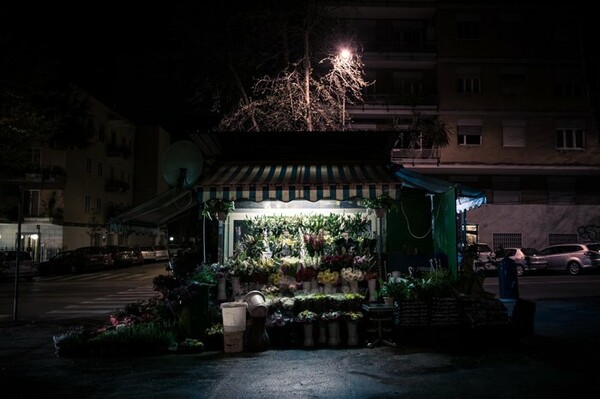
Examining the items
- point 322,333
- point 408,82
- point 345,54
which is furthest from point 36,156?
point 322,333

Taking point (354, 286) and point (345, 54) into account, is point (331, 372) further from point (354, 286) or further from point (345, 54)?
point (345, 54)

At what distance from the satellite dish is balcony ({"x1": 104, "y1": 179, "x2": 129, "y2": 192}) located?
133 ft

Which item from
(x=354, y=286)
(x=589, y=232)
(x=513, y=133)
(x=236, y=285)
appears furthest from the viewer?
(x=513, y=133)

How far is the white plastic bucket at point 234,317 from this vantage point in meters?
10.1

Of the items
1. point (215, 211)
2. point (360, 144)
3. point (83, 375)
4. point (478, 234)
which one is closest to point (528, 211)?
point (478, 234)

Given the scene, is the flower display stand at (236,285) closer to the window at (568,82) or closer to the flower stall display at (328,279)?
the flower stall display at (328,279)

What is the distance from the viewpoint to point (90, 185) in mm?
46875

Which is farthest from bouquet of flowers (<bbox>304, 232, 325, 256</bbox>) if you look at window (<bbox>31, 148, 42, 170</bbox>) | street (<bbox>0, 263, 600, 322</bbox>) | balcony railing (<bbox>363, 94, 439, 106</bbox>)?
window (<bbox>31, 148, 42, 170</bbox>)

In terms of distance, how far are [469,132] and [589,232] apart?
9.99 metres

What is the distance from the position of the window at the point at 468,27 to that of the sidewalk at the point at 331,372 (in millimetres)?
29453

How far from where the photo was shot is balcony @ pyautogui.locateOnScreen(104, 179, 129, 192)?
50.8 metres

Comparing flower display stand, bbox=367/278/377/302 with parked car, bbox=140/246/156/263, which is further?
parked car, bbox=140/246/156/263

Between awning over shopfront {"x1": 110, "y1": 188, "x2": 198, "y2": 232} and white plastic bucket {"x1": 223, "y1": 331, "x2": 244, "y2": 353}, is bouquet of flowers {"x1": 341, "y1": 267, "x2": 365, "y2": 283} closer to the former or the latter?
white plastic bucket {"x1": 223, "y1": 331, "x2": 244, "y2": 353}

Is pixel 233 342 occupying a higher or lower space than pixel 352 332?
lower
